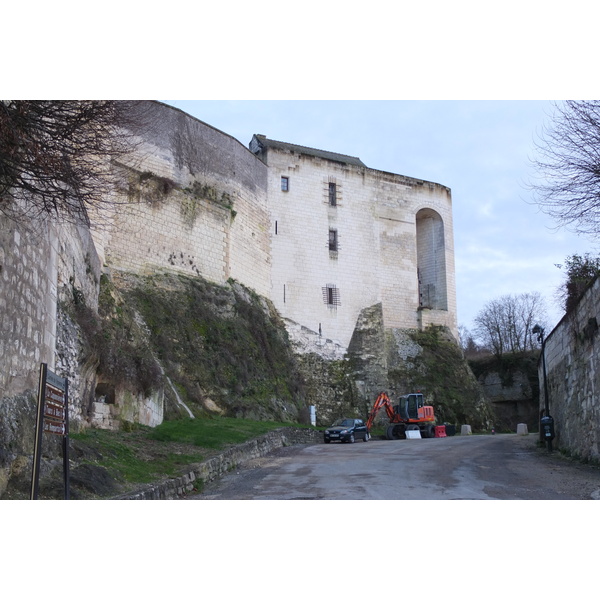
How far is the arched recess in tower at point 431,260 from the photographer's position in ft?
124

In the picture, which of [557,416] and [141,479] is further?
[557,416]

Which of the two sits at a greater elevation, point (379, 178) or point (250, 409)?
point (379, 178)

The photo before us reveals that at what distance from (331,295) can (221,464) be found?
20953mm

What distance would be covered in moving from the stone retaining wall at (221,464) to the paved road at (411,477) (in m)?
0.25

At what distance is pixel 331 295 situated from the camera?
33.7 metres

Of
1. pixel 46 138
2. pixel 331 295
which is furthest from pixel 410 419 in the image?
pixel 46 138

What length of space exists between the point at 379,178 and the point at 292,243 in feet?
23.3

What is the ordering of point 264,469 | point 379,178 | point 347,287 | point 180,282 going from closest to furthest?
point 264,469, point 180,282, point 347,287, point 379,178

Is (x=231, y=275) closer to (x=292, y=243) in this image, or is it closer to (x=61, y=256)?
(x=292, y=243)

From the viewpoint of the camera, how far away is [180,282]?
24984 millimetres

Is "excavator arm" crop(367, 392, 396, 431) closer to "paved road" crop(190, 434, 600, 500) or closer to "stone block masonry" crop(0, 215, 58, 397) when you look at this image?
"paved road" crop(190, 434, 600, 500)

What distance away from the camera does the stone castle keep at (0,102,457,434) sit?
24.0m

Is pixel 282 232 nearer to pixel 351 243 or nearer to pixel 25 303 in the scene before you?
pixel 351 243

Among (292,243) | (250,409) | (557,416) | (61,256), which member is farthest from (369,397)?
(61,256)
